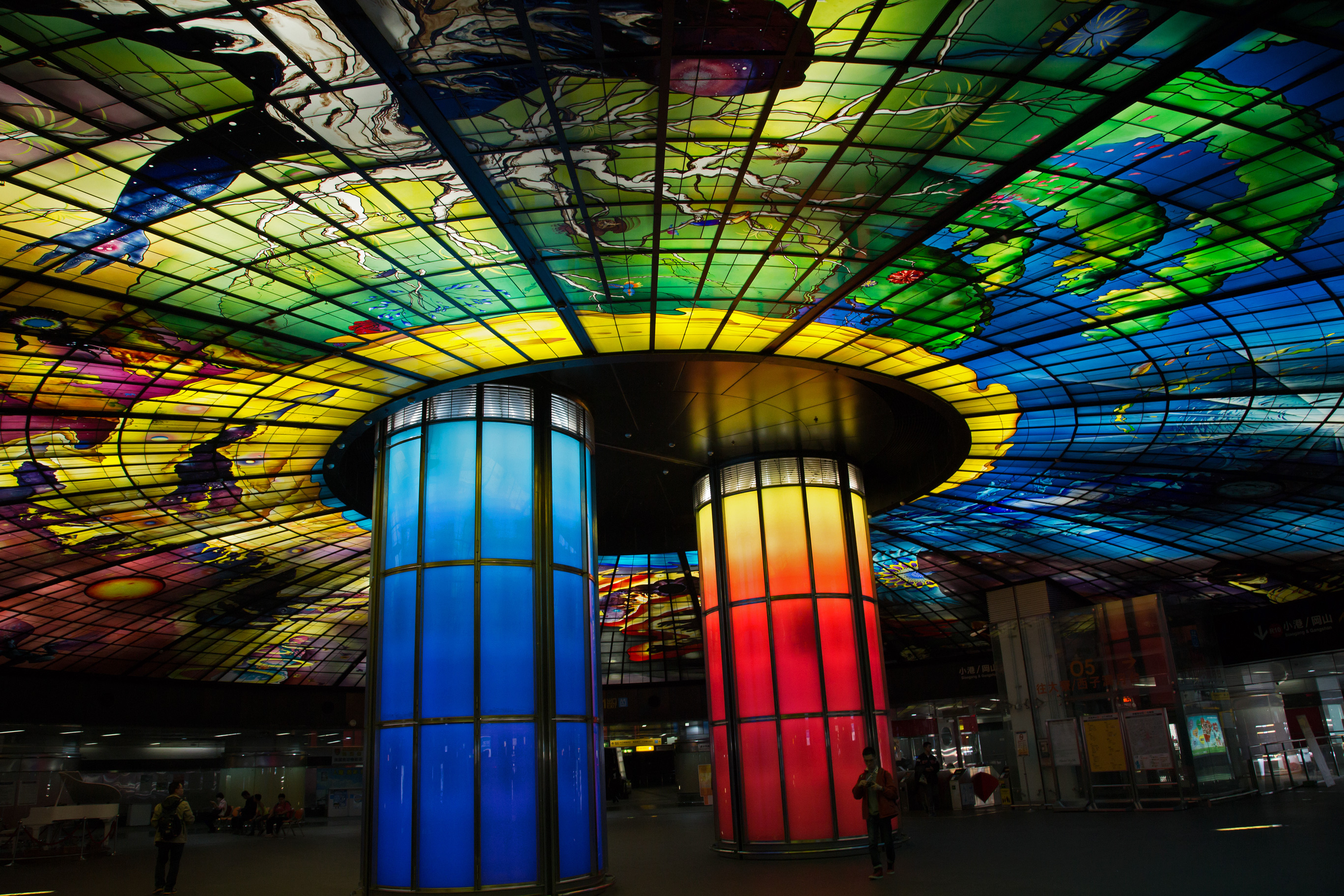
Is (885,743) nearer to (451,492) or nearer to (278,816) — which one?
(451,492)

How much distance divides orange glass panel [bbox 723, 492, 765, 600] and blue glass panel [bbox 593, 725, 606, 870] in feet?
22.2

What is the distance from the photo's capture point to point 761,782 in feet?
76.4

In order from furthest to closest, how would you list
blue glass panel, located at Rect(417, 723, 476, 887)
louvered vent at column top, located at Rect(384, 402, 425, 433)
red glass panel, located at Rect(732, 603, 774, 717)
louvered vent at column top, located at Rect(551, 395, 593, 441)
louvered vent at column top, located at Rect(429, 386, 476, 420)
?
red glass panel, located at Rect(732, 603, 774, 717) → louvered vent at column top, located at Rect(551, 395, 593, 441) → louvered vent at column top, located at Rect(384, 402, 425, 433) → louvered vent at column top, located at Rect(429, 386, 476, 420) → blue glass panel, located at Rect(417, 723, 476, 887)

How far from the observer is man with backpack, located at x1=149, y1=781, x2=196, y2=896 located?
61.8 feet

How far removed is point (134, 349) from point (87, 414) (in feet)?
15.2

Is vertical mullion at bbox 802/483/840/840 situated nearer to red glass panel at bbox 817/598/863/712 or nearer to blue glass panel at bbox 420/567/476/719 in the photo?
red glass panel at bbox 817/598/863/712

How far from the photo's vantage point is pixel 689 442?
25484 mm

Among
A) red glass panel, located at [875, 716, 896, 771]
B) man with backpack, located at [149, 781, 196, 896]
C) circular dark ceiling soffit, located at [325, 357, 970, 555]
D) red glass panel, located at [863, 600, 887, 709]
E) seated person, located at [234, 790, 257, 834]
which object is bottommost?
seated person, located at [234, 790, 257, 834]

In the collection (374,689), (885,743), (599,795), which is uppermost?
(374,689)

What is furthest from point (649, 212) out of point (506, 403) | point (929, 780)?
point (929, 780)

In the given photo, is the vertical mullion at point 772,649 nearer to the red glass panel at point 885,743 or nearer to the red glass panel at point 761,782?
the red glass panel at point 761,782

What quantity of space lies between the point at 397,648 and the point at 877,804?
9774 millimetres

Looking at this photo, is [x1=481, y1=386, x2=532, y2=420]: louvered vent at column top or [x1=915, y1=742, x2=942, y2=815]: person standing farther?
[x1=915, y1=742, x2=942, y2=815]: person standing

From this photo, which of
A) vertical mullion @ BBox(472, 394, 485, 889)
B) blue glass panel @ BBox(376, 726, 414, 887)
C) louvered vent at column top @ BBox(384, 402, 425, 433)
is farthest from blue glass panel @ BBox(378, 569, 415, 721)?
louvered vent at column top @ BBox(384, 402, 425, 433)
